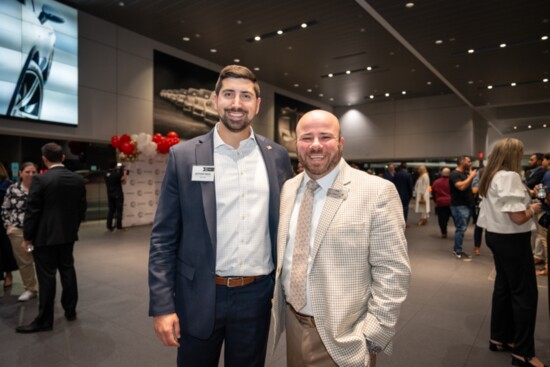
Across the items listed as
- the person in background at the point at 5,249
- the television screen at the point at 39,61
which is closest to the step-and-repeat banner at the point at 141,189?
the television screen at the point at 39,61

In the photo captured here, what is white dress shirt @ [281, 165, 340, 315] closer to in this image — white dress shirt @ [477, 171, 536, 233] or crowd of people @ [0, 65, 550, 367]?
crowd of people @ [0, 65, 550, 367]

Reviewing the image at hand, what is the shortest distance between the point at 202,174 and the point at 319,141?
51cm

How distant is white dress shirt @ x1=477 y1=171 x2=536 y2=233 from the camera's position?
244 cm

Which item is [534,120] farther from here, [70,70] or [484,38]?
[70,70]

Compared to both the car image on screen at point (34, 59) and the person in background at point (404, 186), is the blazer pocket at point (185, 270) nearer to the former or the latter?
the car image on screen at point (34, 59)

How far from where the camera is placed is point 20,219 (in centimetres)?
379

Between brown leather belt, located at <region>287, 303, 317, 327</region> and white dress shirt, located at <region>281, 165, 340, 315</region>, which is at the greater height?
white dress shirt, located at <region>281, 165, 340, 315</region>

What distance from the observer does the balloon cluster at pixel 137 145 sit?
27.6 ft

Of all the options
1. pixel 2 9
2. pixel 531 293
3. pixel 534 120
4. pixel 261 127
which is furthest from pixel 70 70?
pixel 534 120

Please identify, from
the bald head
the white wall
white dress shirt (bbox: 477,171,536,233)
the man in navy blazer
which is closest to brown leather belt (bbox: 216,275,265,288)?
the man in navy blazer

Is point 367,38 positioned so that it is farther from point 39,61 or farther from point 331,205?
point 331,205

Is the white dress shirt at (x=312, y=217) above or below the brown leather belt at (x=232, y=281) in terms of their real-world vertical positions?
above

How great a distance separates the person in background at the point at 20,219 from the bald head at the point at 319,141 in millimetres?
3638

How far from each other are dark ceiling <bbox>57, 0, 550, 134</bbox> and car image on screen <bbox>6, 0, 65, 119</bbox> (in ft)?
2.83
